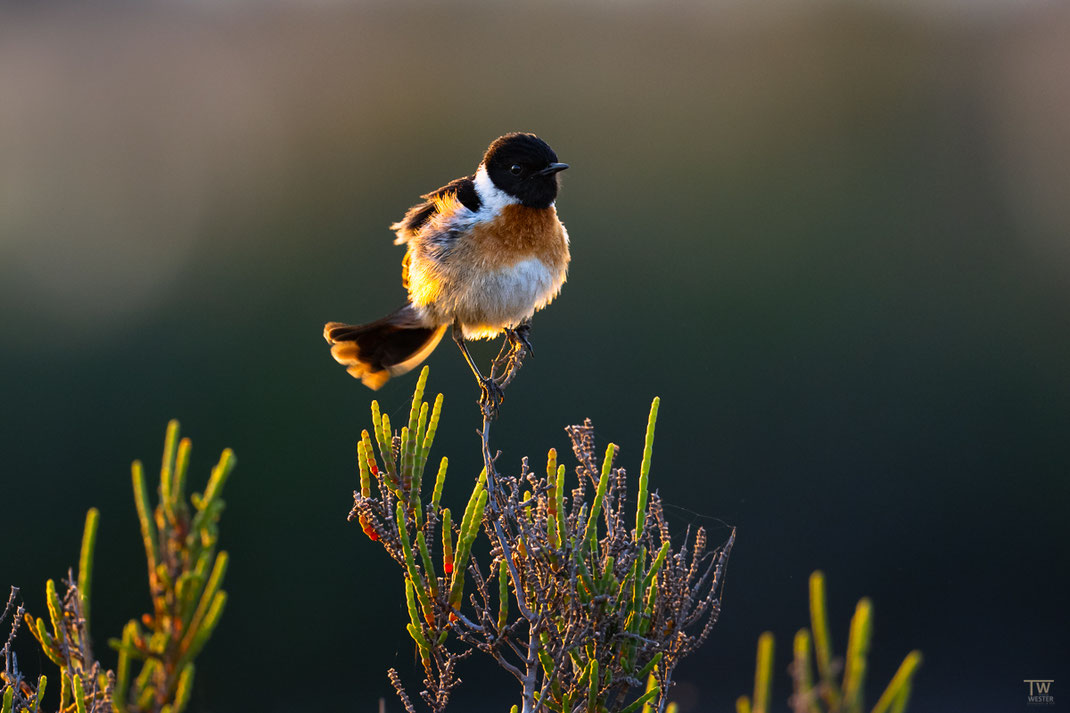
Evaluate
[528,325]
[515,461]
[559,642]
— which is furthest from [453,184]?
[515,461]

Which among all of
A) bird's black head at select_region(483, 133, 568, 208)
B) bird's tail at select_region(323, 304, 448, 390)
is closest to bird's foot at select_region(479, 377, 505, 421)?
bird's tail at select_region(323, 304, 448, 390)

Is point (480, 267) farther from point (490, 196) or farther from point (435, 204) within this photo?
point (435, 204)

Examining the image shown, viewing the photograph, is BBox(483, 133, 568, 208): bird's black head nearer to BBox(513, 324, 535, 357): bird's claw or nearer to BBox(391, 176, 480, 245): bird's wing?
BBox(391, 176, 480, 245): bird's wing

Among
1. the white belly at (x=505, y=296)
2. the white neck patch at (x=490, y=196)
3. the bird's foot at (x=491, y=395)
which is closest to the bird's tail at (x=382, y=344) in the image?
the white belly at (x=505, y=296)

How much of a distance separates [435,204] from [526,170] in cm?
57

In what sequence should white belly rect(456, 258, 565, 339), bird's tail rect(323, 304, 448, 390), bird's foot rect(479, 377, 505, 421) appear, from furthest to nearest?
bird's tail rect(323, 304, 448, 390), white belly rect(456, 258, 565, 339), bird's foot rect(479, 377, 505, 421)

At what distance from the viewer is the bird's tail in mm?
4621

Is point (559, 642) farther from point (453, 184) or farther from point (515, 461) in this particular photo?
point (515, 461)

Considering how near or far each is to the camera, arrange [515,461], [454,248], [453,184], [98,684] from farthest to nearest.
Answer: [515,461]
[453,184]
[454,248]
[98,684]

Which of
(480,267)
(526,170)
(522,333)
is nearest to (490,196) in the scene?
(526,170)

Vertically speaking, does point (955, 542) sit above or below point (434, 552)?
below

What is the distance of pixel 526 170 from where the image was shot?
4.53 meters

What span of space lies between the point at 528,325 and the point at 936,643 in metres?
8.16

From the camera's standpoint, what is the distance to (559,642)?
269 cm
